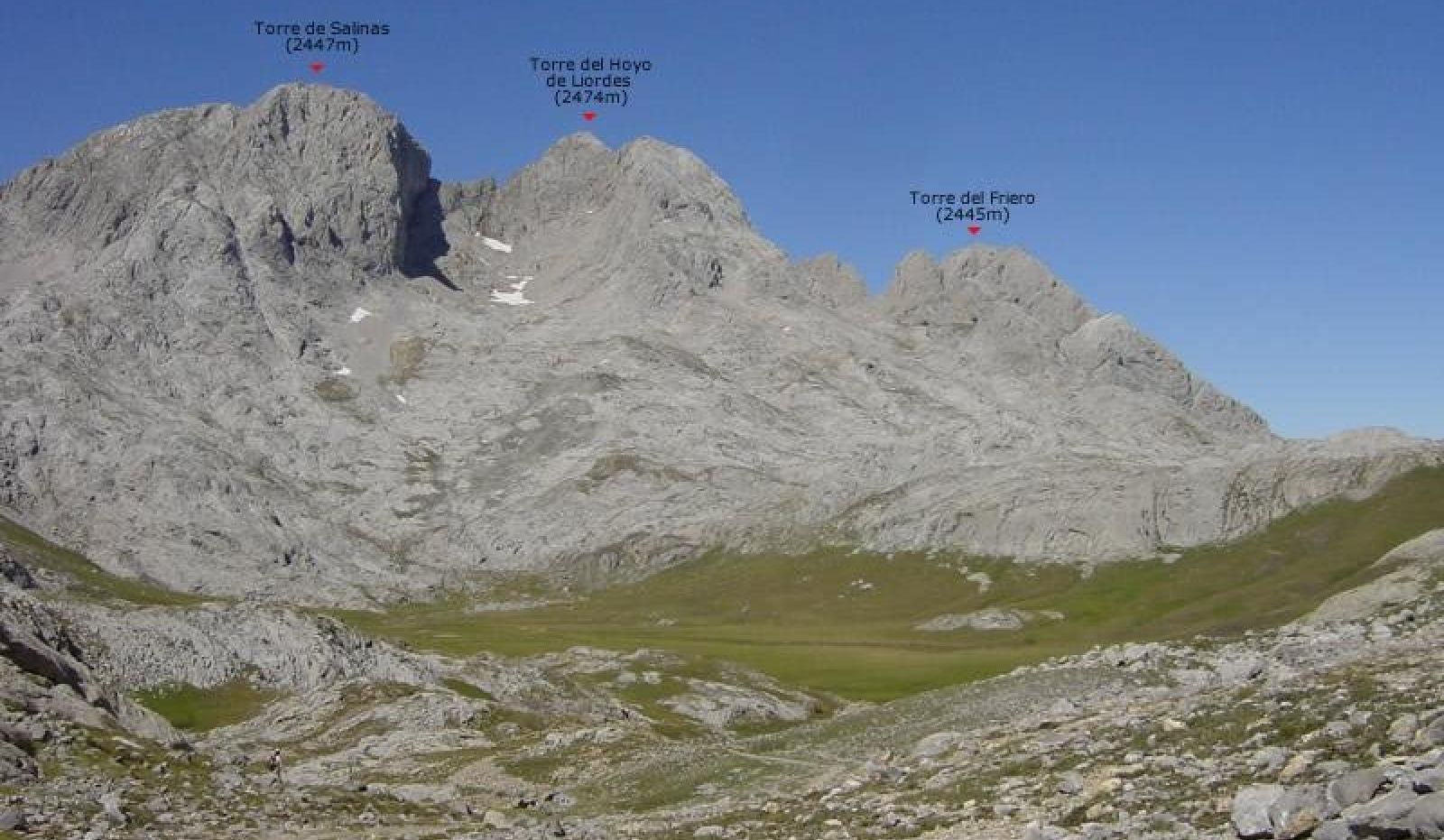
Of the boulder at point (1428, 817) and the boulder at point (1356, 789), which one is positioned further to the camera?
the boulder at point (1356, 789)

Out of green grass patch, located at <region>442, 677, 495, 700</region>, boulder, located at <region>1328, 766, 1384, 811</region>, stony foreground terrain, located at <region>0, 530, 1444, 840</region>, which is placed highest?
boulder, located at <region>1328, 766, 1384, 811</region>

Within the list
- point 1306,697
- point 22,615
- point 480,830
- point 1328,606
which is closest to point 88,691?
point 22,615

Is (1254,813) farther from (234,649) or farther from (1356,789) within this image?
(234,649)

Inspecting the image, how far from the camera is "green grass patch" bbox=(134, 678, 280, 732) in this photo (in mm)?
95688

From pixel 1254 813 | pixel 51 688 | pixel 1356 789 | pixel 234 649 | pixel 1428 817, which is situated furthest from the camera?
pixel 234 649

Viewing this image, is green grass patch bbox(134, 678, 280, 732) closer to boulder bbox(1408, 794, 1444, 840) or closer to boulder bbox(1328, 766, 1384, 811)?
boulder bbox(1328, 766, 1384, 811)

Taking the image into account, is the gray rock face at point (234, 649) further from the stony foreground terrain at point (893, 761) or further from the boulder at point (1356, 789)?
the boulder at point (1356, 789)

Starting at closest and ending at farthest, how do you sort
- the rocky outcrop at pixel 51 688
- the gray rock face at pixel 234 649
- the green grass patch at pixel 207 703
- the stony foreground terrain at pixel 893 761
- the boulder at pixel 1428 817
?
the boulder at pixel 1428 817
the stony foreground terrain at pixel 893 761
the rocky outcrop at pixel 51 688
the green grass patch at pixel 207 703
the gray rock face at pixel 234 649

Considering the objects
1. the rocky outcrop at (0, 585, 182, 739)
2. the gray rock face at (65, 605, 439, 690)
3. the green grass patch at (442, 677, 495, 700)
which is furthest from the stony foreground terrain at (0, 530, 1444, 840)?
the gray rock face at (65, 605, 439, 690)

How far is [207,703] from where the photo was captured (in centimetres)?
9962

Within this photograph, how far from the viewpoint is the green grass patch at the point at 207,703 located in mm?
95688

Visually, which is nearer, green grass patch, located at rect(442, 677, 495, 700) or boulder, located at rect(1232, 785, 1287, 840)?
boulder, located at rect(1232, 785, 1287, 840)

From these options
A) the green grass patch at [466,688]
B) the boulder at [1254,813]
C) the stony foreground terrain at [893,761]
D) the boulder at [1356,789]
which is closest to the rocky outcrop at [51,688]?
the stony foreground terrain at [893,761]

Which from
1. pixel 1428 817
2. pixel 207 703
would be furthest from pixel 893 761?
pixel 207 703
